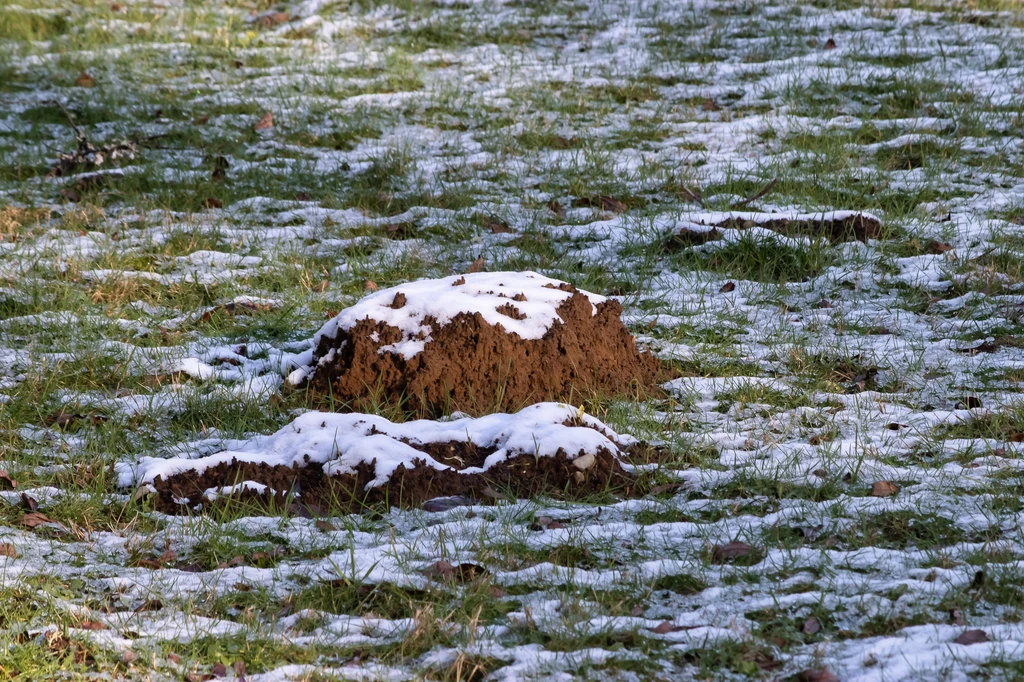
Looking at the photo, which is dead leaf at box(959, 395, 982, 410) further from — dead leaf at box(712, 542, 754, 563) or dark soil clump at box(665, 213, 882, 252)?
dark soil clump at box(665, 213, 882, 252)

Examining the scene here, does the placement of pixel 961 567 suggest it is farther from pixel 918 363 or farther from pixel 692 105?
pixel 692 105

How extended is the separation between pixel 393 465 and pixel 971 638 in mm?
2252

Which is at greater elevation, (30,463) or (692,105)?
(692,105)

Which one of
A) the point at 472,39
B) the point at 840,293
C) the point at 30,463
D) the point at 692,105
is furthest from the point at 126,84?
the point at 840,293

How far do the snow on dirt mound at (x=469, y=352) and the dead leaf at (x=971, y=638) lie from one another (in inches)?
85.1

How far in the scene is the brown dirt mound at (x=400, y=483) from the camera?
401 centimetres

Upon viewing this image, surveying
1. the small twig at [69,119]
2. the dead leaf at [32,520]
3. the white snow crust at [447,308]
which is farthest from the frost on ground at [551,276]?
the white snow crust at [447,308]

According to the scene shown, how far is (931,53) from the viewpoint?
369 inches

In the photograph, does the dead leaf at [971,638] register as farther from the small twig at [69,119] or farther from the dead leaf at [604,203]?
the small twig at [69,119]

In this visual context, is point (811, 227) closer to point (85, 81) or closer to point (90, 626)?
point (90, 626)

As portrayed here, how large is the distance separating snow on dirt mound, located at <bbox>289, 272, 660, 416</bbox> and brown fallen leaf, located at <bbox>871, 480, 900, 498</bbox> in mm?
1311

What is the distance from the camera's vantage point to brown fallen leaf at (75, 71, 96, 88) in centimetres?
973

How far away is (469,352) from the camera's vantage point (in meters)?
4.74

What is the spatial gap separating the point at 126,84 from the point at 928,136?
293 inches
